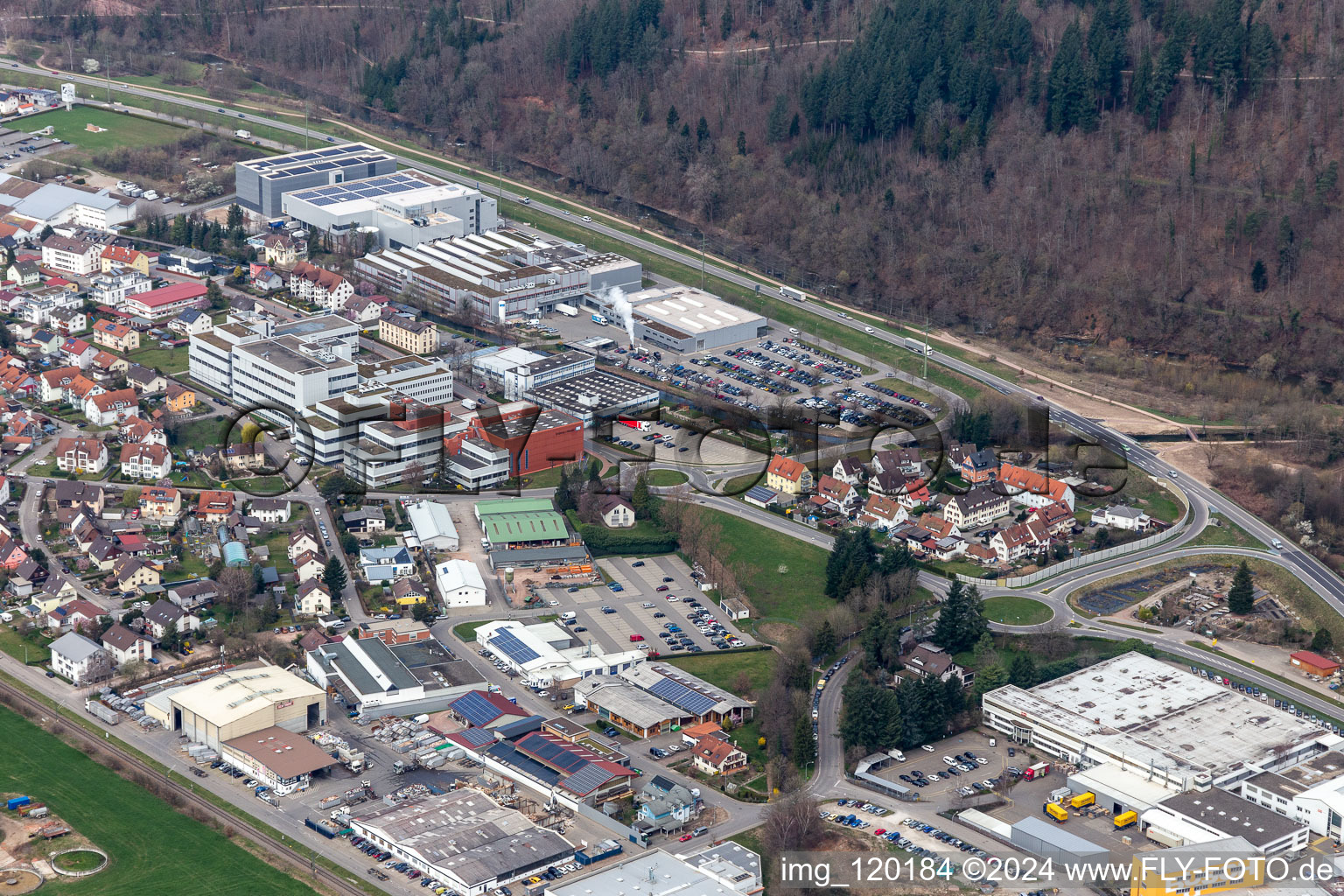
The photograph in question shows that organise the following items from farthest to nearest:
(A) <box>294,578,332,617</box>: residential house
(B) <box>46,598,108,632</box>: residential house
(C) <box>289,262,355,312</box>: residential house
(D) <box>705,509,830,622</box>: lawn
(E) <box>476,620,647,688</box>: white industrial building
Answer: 1. (C) <box>289,262,355,312</box>: residential house
2. (D) <box>705,509,830,622</box>: lawn
3. (A) <box>294,578,332,617</box>: residential house
4. (B) <box>46,598,108,632</box>: residential house
5. (E) <box>476,620,647,688</box>: white industrial building

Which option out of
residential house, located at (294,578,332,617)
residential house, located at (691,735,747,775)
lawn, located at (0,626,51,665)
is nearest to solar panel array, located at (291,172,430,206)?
residential house, located at (294,578,332,617)

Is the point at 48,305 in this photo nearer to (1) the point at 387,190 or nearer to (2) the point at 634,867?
(1) the point at 387,190

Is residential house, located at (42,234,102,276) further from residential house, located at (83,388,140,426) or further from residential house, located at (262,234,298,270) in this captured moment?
residential house, located at (83,388,140,426)

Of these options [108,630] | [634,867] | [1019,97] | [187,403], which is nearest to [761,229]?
[1019,97]

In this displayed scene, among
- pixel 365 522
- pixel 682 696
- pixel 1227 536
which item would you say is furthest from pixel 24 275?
pixel 1227 536

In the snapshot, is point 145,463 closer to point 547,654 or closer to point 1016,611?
point 547,654

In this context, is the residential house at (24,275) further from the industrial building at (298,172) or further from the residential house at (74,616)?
the residential house at (74,616)
